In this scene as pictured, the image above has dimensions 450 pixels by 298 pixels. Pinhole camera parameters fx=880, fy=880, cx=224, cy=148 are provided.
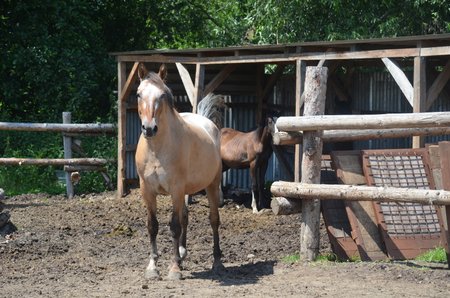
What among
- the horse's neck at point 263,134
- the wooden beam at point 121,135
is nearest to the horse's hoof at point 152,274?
the horse's neck at point 263,134

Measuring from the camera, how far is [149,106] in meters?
8.47

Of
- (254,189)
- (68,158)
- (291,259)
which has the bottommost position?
(291,259)

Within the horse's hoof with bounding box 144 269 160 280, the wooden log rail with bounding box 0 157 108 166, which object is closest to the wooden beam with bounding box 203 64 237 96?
the wooden log rail with bounding box 0 157 108 166

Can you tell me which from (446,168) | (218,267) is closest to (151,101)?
(218,267)

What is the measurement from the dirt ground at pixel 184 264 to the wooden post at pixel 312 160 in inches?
11.4

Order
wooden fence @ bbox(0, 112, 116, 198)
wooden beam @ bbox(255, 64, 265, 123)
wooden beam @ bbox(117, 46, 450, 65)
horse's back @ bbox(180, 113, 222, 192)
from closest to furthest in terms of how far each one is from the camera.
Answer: horse's back @ bbox(180, 113, 222, 192), wooden beam @ bbox(117, 46, 450, 65), wooden fence @ bbox(0, 112, 116, 198), wooden beam @ bbox(255, 64, 265, 123)

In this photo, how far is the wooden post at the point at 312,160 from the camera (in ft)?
29.3

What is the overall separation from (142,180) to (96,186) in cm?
903

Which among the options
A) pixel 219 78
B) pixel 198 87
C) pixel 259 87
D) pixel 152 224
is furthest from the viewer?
pixel 259 87

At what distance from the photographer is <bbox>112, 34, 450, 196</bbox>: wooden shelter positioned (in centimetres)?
1128

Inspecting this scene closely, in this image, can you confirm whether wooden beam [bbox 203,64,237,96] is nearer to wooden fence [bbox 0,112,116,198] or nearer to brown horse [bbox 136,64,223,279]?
wooden fence [bbox 0,112,116,198]

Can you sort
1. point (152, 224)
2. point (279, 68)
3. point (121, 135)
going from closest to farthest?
point (152, 224), point (279, 68), point (121, 135)

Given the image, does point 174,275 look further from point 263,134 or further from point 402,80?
point 263,134

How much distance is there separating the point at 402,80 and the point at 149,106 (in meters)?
4.30
